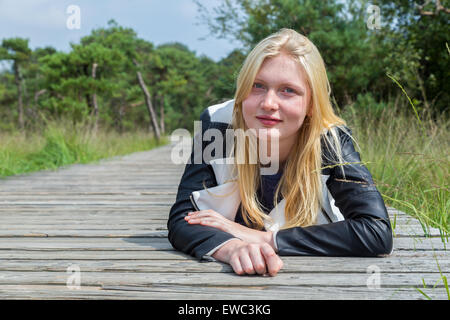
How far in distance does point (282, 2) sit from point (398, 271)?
7745mm

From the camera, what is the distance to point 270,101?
1.59m

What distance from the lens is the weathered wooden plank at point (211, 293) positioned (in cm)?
→ 119

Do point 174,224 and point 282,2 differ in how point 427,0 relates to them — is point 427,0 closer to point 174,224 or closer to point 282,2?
point 282,2

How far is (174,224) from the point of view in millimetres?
1708

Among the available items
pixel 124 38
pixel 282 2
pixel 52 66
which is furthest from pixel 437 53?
pixel 124 38

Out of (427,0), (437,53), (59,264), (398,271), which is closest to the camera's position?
(398,271)

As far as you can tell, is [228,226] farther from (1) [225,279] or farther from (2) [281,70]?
(2) [281,70]

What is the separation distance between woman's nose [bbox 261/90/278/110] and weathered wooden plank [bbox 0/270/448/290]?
2.07ft

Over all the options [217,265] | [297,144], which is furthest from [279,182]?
[217,265]

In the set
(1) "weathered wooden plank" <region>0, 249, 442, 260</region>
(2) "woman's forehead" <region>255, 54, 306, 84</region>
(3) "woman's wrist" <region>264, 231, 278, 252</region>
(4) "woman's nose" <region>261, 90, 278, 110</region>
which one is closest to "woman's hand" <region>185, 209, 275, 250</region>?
(3) "woman's wrist" <region>264, 231, 278, 252</region>

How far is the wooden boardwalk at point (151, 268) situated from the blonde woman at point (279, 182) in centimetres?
7

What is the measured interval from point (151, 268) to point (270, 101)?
30.6 inches

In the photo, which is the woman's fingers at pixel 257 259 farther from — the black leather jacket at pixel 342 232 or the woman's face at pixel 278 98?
the woman's face at pixel 278 98
